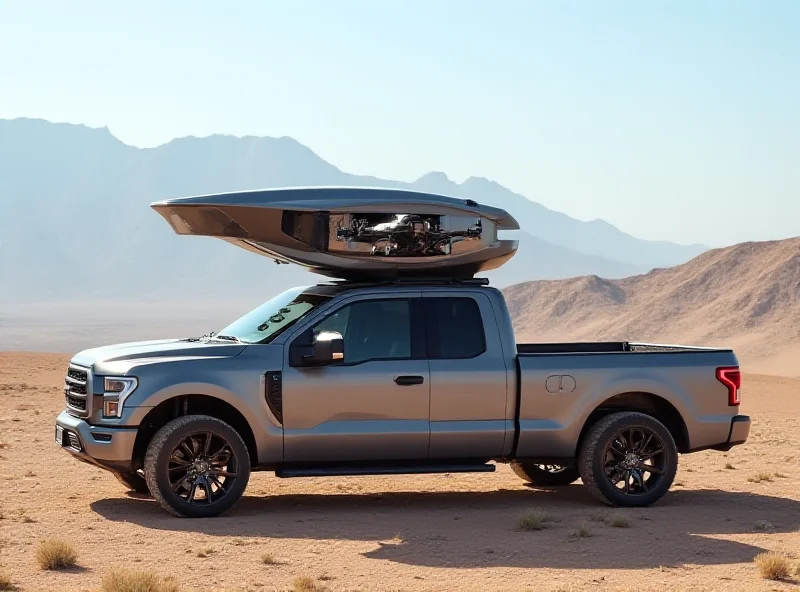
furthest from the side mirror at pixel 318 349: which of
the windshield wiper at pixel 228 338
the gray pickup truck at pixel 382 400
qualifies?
the windshield wiper at pixel 228 338

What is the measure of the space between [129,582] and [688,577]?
150 inches

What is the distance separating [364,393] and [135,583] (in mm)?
3566

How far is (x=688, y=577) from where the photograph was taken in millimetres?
8945

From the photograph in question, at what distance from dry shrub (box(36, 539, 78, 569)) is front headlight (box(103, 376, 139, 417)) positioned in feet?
6.18

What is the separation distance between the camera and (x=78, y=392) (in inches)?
443

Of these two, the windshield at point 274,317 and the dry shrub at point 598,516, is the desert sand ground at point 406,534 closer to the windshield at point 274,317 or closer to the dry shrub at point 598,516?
the dry shrub at point 598,516

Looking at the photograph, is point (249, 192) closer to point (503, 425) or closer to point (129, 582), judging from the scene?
point (503, 425)

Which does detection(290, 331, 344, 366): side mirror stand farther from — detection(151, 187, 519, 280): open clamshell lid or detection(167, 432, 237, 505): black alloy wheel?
detection(167, 432, 237, 505): black alloy wheel

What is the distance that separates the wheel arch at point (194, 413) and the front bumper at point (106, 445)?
0.95 feet

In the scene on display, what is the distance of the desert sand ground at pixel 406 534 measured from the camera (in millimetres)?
→ 8805

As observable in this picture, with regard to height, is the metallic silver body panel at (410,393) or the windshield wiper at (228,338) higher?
the windshield wiper at (228,338)

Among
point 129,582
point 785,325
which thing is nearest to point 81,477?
point 129,582

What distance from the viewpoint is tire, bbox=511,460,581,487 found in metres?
13.5

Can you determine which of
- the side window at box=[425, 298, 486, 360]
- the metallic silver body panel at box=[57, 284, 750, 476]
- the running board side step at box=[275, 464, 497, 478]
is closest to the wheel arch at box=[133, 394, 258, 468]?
the metallic silver body panel at box=[57, 284, 750, 476]
